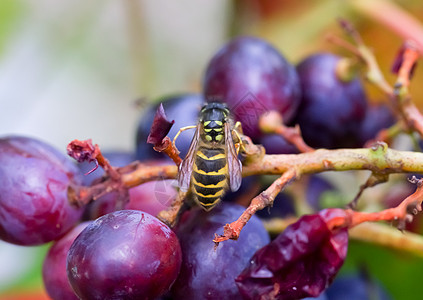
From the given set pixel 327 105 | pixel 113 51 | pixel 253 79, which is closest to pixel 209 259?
pixel 253 79

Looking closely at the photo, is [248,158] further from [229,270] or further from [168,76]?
[168,76]

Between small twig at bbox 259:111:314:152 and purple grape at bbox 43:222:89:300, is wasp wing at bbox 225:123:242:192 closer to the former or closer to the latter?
small twig at bbox 259:111:314:152

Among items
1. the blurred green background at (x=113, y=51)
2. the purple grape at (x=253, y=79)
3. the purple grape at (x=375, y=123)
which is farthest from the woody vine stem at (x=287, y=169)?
the blurred green background at (x=113, y=51)

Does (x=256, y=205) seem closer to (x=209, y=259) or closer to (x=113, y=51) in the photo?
(x=209, y=259)

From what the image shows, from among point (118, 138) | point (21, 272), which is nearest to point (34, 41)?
point (118, 138)

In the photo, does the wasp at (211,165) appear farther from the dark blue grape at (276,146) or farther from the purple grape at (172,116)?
the dark blue grape at (276,146)

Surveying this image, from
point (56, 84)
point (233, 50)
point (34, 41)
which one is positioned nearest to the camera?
point (233, 50)

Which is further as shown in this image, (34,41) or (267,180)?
(34,41)
